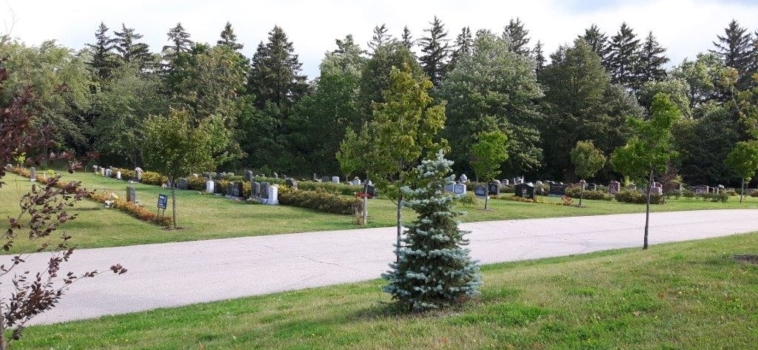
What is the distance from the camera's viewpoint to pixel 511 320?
6199mm

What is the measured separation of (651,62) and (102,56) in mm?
64264

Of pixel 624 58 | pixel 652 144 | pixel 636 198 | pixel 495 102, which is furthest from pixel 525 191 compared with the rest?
pixel 624 58

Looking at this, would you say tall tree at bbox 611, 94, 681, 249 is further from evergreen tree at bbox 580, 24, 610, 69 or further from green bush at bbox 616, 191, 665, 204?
evergreen tree at bbox 580, 24, 610, 69

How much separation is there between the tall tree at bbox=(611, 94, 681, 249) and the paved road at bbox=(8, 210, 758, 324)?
2.16 meters

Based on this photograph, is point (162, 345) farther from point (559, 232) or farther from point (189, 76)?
point (189, 76)

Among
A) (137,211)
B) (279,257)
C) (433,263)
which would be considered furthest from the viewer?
(137,211)

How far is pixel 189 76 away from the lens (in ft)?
192

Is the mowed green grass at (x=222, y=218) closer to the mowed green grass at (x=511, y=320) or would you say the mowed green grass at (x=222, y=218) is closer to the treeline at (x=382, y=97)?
the mowed green grass at (x=511, y=320)

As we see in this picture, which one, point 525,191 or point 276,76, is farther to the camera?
point 276,76

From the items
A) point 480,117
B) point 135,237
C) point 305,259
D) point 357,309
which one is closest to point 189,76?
point 480,117

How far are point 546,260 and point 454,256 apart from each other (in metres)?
7.11

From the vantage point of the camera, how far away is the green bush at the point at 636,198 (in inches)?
1302

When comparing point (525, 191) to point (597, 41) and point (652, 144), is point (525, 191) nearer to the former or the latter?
point (652, 144)

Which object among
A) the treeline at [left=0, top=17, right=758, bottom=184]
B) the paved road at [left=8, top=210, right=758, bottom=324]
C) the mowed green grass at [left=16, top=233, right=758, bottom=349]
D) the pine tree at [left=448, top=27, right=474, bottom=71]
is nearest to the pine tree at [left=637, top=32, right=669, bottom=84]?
the treeline at [left=0, top=17, right=758, bottom=184]
